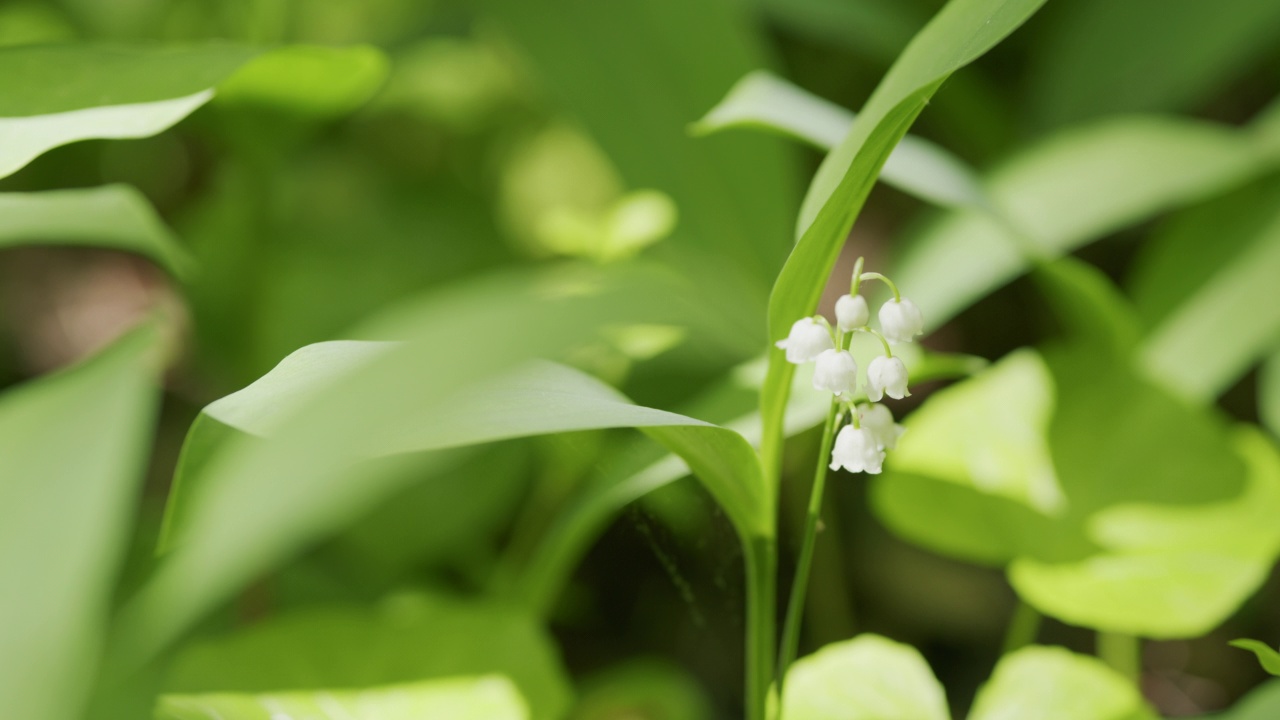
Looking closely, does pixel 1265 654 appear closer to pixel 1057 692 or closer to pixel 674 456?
pixel 1057 692

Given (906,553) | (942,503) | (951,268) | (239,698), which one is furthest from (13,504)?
(906,553)

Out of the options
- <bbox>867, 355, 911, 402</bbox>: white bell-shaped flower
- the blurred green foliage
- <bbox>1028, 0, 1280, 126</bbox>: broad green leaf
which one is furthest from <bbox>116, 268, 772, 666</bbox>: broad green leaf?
<bbox>1028, 0, 1280, 126</bbox>: broad green leaf

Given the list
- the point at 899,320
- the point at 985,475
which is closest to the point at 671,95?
the point at 985,475

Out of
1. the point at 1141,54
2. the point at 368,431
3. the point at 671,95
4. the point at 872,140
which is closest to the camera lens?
the point at 368,431

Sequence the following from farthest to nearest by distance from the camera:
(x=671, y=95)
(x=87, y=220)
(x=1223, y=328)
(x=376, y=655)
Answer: (x=671, y=95)
(x=1223, y=328)
(x=376, y=655)
(x=87, y=220)

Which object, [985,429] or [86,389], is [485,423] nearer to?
[86,389]
